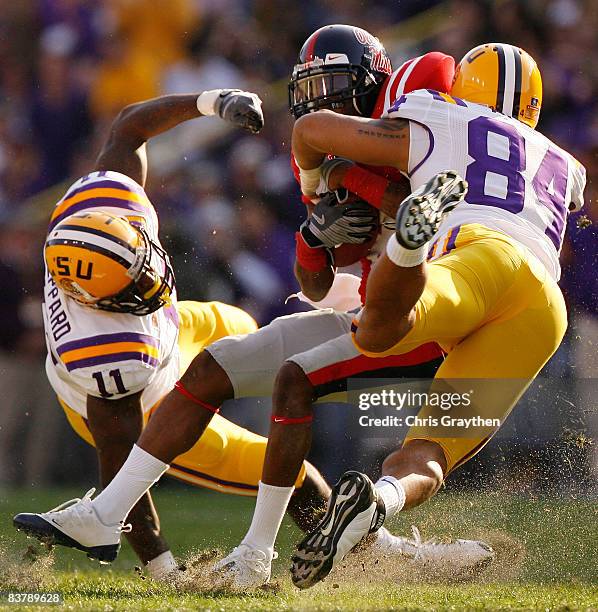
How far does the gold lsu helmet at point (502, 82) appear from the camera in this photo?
3.00m

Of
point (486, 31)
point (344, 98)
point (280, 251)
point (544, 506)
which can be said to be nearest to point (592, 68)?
point (486, 31)

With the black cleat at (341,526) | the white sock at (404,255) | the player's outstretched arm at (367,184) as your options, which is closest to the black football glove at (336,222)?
the player's outstretched arm at (367,184)

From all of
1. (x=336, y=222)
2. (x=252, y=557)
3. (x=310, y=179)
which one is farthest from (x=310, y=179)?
(x=252, y=557)

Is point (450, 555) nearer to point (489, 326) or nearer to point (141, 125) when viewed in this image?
point (489, 326)

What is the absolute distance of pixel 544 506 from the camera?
3.09 m

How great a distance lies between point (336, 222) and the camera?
9.45 feet

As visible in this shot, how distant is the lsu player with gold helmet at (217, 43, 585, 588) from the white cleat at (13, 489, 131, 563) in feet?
1.33

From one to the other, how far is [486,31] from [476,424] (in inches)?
107

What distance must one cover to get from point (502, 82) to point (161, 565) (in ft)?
5.62

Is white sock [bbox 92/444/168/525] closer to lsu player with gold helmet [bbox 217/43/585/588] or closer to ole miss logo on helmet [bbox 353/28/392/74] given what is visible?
lsu player with gold helmet [bbox 217/43/585/588]

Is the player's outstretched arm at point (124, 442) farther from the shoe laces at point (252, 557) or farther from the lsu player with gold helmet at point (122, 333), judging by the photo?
the shoe laces at point (252, 557)

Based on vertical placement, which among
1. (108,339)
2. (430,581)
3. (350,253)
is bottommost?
(430,581)

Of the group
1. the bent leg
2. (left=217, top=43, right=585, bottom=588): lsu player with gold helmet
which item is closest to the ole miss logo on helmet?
(left=217, top=43, right=585, bottom=588): lsu player with gold helmet

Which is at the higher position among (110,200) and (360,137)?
(360,137)
